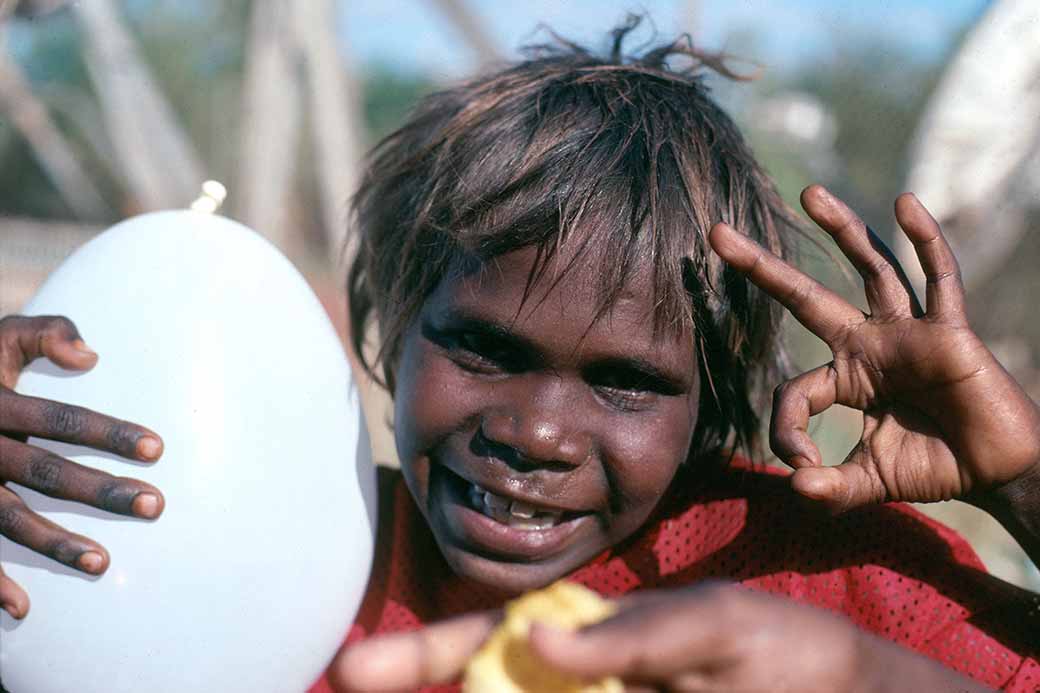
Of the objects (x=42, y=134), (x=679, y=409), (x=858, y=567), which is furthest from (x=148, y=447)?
(x=42, y=134)

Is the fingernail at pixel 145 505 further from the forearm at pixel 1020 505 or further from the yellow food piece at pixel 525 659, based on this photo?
the forearm at pixel 1020 505

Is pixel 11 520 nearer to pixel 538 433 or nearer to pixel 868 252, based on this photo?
pixel 538 433

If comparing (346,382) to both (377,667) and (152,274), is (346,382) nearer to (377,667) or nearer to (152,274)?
(152,274)

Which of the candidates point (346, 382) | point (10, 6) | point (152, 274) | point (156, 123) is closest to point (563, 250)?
point (346, 382)

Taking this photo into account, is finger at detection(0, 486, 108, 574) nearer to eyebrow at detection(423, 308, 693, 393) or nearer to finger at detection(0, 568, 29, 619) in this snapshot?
finger at detection(0, 568, 29, 619)

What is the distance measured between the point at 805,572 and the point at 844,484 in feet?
0.69

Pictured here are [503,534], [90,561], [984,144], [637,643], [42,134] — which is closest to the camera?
[637,643]

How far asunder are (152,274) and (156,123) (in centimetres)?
557

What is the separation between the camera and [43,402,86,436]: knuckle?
105 centimetres

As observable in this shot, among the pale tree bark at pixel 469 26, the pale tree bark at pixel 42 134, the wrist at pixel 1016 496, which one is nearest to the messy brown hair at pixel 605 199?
the wrist at pixel 1016 496

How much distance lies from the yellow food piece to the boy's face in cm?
50

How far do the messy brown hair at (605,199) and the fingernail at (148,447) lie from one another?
1.39 feet

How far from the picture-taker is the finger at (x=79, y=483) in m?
1.02

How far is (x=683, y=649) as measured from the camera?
0.59 meters
